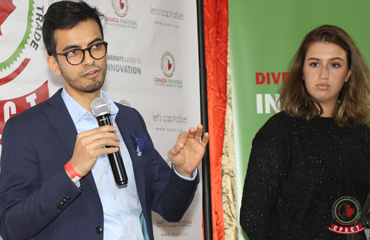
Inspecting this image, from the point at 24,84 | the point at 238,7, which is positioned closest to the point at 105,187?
the point at 24,84

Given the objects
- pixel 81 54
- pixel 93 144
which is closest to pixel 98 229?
pixel 93 144

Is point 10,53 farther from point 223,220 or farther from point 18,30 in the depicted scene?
point 223,220

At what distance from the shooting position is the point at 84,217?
7.52 ft

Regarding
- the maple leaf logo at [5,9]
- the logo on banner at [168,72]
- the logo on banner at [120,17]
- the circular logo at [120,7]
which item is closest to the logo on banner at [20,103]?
the maple leaf logo at [5,9]

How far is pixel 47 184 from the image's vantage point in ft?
7.22

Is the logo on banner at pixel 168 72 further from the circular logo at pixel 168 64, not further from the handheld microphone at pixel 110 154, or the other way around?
the handheld microphone at pixel 110 154

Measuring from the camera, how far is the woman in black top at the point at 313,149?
288 centimetres

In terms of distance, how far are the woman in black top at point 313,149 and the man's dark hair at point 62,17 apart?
1192mm

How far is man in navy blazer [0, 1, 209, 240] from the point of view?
2174 millimetres

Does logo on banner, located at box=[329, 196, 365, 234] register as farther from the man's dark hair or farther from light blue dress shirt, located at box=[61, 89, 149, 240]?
the man's dark hair

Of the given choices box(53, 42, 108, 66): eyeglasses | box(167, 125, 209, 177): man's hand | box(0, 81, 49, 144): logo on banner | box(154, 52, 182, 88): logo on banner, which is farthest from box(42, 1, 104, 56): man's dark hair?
box(154, 52, 182, 88): logo on banner

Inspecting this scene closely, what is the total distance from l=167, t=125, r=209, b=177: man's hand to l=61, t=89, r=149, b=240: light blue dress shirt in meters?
0.22

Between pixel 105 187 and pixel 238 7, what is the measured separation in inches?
117

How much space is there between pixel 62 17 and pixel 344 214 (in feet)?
5.85
